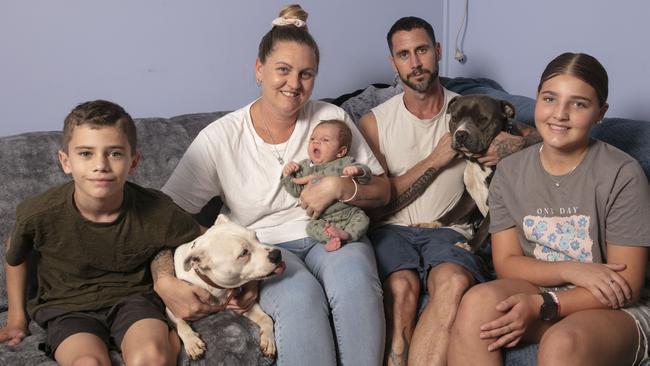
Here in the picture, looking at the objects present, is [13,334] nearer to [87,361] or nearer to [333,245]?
[87,361]

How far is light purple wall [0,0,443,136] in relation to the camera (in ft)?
9.05

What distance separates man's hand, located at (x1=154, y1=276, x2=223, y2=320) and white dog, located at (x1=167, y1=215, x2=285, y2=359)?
0.02 metres

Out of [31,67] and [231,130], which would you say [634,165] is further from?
[31,67]

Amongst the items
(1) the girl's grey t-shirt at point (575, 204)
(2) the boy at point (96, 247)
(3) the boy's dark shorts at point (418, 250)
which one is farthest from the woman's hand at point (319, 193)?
(1) the girl's grey t-shirt at point (575, 204)

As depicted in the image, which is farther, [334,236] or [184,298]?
[334,236]

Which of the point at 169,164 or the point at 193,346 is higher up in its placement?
the point at 169,164

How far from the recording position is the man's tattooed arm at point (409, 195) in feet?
8.10

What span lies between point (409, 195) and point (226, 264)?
886 mm

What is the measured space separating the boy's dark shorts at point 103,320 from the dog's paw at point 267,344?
0.29m

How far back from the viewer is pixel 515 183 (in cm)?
205

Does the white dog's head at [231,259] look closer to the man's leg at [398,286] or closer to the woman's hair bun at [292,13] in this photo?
the man's leg at [398,286]

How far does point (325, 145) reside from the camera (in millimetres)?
2291

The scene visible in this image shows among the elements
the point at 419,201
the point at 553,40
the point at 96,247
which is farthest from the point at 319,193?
the point at 553,40

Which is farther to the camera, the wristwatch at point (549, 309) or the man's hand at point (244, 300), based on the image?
the man's hand at point (244, 300)
